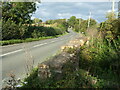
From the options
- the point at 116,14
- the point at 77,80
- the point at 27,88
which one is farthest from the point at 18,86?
the point at 116,14

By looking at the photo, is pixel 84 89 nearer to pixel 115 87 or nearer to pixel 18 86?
pixel 115 87

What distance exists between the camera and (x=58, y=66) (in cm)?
363

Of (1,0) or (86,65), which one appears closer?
(86,65)

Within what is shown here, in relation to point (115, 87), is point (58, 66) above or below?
above

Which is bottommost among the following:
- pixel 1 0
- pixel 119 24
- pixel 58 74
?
pixel 58 74

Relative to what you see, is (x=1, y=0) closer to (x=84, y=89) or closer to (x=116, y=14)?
(x=116, y=14)

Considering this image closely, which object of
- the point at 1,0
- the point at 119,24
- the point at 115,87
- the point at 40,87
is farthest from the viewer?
the point at 1,0

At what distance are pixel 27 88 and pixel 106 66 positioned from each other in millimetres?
3163

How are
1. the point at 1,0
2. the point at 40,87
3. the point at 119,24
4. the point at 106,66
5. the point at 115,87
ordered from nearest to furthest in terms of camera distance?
the point at 40,87 < the point at 115,87 < the point at 106,66 < the point at 119,24 < the point at 1,0

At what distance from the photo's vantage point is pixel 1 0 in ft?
Answer: 82.9

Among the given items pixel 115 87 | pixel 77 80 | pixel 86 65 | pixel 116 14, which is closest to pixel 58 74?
pixel 77 80

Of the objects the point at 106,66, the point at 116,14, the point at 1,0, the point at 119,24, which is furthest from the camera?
the point at 1,0

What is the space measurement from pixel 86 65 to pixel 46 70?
266 cm

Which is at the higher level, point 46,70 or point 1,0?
point 1,0
